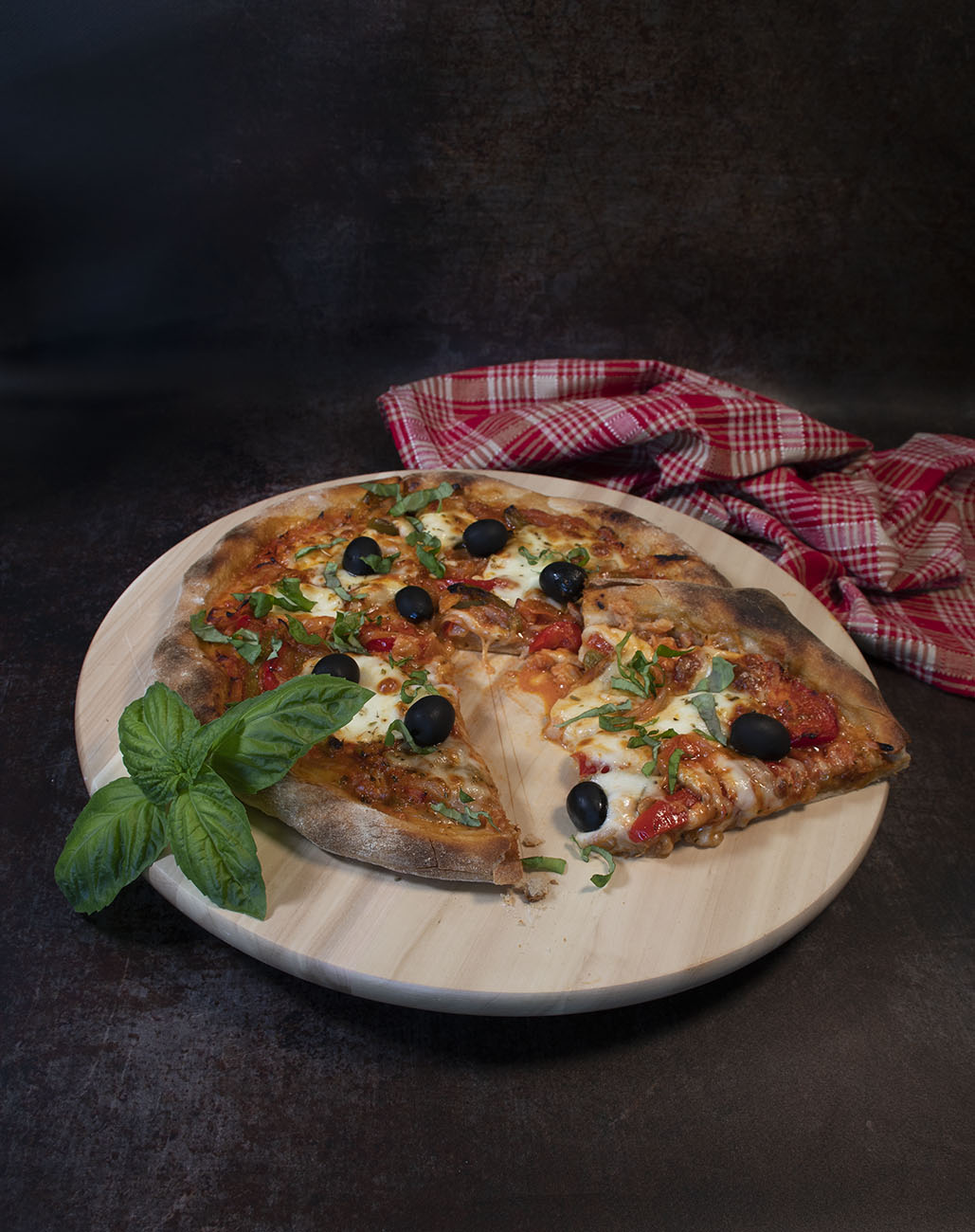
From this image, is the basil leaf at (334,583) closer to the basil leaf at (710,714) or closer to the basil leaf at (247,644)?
the basil leaf at (247,644)

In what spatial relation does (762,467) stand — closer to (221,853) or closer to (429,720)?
(429,720)

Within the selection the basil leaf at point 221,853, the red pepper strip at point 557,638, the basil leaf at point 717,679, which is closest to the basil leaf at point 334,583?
the red pepper strip at point 557,638

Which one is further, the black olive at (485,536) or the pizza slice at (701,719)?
the black olive at (485,536)

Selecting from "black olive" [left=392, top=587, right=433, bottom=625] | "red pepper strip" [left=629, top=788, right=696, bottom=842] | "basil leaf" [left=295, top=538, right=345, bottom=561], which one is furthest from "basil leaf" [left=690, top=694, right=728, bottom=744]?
"basil leaf" [left=295, top=538, right=345, bottom=561]

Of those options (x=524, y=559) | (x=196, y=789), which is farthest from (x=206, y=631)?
(x=524, y=559)

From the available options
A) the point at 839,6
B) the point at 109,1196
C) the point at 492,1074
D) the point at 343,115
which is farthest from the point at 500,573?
the point at 839,6

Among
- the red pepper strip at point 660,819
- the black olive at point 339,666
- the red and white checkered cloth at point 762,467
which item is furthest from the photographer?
the red and white checkered cloth at point 762,467

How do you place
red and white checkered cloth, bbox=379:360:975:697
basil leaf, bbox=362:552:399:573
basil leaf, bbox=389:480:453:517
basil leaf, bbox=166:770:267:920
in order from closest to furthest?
basil leaf, bbox=166:770:267:920 → basil leaf, bbox=362:552:399:573 → basil leaf, bbox=389:480:453:517 → red and white checkered cloth, bbox=379:360:975:697

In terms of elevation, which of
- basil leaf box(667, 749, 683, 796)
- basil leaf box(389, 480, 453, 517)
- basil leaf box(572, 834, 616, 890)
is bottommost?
basil leaf box(572, 834, 616, 890)

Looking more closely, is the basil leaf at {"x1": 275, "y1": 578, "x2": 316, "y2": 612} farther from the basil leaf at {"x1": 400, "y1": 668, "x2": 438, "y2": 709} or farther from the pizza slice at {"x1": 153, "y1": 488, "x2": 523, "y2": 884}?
the basil leaf at {"x1": 400, "y1": 668, "x2": 438, "y2": 709}
